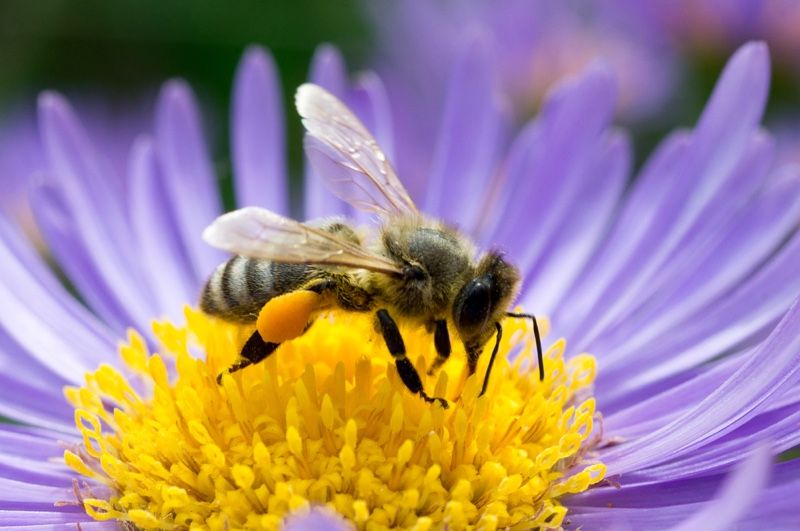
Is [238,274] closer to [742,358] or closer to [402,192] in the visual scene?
[402,192]

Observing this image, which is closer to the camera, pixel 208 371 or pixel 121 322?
pixel 208 371

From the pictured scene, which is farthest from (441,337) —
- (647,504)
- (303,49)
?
(303,49)

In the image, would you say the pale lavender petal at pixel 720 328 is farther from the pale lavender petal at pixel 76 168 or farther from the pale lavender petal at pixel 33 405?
the pale lavender petal at pixel 76 168

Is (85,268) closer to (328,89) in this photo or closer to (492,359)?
(328,89)

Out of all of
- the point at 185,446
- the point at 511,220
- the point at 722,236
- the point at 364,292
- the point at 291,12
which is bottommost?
the point at 185,446

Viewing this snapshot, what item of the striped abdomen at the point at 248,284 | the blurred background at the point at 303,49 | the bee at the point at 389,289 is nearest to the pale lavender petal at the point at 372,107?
the bee at the point at 389,289

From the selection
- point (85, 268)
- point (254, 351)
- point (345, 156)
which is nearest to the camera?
point (254, 351)

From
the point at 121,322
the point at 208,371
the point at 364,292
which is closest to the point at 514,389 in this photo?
the point at 364,292
